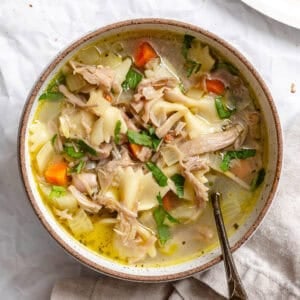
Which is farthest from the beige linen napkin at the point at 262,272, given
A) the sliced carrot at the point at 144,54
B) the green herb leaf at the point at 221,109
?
the sliced carrot at the point at 144,54

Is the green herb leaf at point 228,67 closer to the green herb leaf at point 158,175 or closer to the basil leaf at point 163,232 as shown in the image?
the green herb leaf at point 158,175

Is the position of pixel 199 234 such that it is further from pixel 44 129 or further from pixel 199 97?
pixel 44 129

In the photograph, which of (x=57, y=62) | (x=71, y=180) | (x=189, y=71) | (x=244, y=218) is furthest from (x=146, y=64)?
(x=244, y=218)

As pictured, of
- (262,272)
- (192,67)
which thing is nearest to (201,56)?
(192,67)

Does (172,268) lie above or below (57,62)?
below

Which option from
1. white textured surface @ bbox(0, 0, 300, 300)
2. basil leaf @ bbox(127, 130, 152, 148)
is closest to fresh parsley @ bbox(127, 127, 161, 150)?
basil leaf @ bbox(127, 130, 152, 148)

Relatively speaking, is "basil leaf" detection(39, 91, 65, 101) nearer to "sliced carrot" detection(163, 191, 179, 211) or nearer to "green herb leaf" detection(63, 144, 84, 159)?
"green herb leaf" detection(63, 144, 84, 159)
